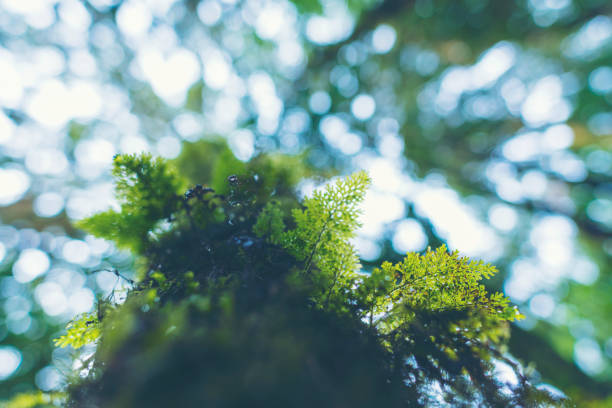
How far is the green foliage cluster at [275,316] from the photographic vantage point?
0.38 m

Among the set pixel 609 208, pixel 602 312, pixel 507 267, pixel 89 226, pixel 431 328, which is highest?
pixel 609 208

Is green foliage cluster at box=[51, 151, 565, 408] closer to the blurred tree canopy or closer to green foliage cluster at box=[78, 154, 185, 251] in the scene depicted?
green foliage cluster at box=[78, 154, 185, 251]

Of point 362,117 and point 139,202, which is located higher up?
point 362,117

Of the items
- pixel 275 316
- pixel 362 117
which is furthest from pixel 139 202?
pixel 362 117

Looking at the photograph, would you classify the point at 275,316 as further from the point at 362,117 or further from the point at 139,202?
the point at 362,117

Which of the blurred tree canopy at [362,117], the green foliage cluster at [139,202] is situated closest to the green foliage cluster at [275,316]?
the green foliage cluster at [139,202]

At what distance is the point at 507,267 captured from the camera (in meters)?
4.87

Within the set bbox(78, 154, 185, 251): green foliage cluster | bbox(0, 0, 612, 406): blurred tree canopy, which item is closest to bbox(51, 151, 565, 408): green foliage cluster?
bbox(78, 154, 185, 251): green foliage cluster

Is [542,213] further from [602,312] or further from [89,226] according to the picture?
[89,226]

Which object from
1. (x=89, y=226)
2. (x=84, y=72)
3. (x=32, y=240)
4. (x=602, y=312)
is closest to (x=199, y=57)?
(x=84, y=72)

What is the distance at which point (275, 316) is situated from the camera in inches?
19.8

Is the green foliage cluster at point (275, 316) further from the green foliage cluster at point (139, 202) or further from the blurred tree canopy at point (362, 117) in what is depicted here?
the blurred tree canopy at point (362, 117)

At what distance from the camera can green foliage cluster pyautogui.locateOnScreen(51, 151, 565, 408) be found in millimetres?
385

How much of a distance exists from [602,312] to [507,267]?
90.7 inches
